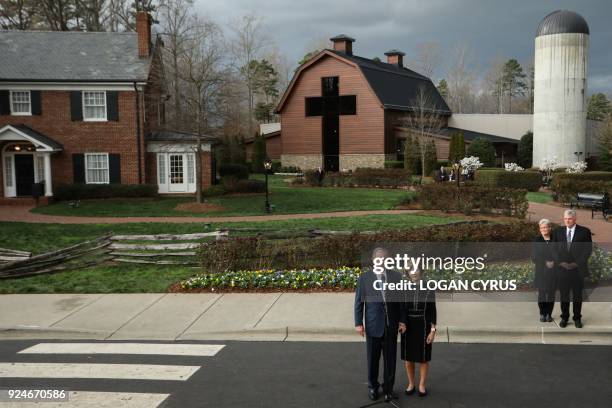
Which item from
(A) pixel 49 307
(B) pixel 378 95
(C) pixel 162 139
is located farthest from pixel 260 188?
(A) pixel 49 307

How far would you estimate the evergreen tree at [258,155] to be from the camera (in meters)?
54.0

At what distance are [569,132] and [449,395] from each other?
44.0 m

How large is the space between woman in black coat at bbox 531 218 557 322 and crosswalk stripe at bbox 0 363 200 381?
211 inches

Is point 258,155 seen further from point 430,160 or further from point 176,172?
point 176,172

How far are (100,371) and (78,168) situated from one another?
2646 centimetres

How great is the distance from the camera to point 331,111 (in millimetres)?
52719

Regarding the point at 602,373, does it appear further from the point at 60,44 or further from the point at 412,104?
the point at 412,104

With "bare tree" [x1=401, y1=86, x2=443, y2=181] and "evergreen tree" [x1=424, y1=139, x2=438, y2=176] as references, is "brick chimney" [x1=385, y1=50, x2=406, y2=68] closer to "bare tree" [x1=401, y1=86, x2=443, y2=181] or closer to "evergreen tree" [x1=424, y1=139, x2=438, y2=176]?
"bare tree" [x1=401, y1=86, x2=443, y2=181]

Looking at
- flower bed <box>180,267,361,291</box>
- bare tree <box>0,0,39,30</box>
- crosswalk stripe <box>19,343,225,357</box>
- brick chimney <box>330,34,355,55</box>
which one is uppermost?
bare tree <box>0,0,39,30</box>

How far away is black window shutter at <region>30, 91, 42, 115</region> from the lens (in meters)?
32.0

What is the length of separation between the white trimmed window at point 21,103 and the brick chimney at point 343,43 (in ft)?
97.5

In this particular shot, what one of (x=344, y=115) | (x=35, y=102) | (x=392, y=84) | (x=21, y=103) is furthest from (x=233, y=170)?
(x=392, y=84)

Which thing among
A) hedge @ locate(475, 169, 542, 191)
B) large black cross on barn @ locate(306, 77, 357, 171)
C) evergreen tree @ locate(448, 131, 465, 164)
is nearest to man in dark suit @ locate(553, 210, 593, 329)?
hedge @ locate(475, 169, 542, 191)

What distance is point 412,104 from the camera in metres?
55.3
